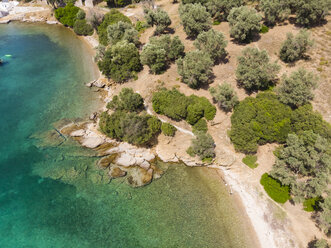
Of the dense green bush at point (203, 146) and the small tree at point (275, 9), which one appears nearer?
the dense green bush at point (203, 146)

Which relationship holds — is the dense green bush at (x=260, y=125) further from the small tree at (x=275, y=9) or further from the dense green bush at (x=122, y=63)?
the small tree at (x=275, y=9)

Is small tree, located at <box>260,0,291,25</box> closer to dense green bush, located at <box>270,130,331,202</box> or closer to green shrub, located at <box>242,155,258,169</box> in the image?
dense green bush, located at <box>270,130,331,202</box>

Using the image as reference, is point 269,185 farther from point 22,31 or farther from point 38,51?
point 22,31

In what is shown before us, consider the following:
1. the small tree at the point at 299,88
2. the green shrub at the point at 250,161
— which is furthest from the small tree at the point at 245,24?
the green shrub at the point at 250,161

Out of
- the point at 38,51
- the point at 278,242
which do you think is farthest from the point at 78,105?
the point at 278,242

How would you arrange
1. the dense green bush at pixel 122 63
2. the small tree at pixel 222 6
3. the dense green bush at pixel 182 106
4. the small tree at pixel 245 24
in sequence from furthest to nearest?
1. the small tree at pixel 222 6
2. the dense green bush at pixel 122 63
3. the small tree at pixel 245 24
4. the dense green bush at pixel 182 106

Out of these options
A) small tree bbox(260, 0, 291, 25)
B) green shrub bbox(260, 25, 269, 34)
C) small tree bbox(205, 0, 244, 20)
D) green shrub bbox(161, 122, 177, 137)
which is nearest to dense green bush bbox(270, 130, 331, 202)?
green shrub bbox(161, 122, 177, 137)

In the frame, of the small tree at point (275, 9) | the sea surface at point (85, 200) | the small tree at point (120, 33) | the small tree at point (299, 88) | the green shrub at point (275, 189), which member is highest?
the small tree at point (275, 9)

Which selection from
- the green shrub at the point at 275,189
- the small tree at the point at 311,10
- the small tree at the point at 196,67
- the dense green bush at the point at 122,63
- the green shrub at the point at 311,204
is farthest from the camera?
the dense green bush at the point at 122,63
